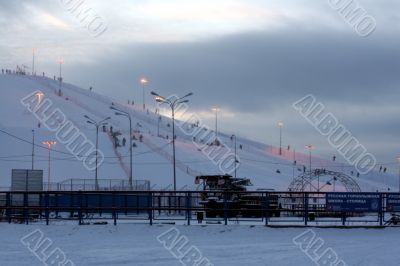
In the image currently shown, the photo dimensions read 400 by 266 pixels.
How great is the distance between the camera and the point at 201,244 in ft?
64.7

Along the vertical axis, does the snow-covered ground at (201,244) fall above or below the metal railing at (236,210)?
below

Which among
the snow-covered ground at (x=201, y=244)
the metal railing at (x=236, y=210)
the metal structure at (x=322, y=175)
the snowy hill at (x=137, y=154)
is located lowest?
the snow-covered ground at (x=201, y=244)

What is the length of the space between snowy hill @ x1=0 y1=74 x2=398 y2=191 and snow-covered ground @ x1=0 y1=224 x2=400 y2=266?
1624 inches

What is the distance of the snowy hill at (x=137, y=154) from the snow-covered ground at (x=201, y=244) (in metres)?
41.3

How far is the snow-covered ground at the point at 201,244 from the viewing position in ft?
52.9

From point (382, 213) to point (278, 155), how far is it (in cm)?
9943

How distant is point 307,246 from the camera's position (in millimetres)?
18672

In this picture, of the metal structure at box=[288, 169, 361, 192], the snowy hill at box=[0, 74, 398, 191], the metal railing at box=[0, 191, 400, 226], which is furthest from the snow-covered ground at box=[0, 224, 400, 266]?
the snowy hill at box=[0, 74, 398, 191]

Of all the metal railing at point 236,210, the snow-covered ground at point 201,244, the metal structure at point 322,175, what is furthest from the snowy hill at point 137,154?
the snow-covered ground at point 201,244

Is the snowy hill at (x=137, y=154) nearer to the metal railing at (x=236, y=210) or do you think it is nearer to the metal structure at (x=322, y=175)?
the metal structure at (x=322, y=175)

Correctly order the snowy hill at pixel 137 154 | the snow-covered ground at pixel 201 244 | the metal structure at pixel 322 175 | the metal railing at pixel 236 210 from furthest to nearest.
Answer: the snowy hill at pixel 137 154, the metal structure at pixel 322 175, the metal railing at pixel 236 210, the snow-covered ground at pixel 201 244

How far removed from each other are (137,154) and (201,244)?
78.4m

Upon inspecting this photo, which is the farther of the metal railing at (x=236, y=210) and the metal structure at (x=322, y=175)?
the metal structure at (x=322, y=175)

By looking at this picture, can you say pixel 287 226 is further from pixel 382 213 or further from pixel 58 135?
pixel 58 135
